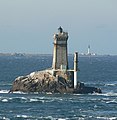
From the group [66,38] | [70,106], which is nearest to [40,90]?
[66,38]

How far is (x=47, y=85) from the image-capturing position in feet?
380

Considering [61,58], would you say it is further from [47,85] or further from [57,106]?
[57,106]

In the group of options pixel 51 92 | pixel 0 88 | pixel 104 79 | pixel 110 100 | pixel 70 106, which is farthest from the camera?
pixel 104 79

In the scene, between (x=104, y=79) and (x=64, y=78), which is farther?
(x=104, y=79)

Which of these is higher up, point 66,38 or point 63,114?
point 66,38

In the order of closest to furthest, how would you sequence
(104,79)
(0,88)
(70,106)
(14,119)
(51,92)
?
(14,119)
(70,106)
(51,92)
(0,88)
(104,79)

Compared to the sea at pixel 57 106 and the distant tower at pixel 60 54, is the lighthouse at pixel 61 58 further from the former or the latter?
the sea at pixel 57 106

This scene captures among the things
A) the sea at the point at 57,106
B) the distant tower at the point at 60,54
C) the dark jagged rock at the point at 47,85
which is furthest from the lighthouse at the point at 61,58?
the sea at the point at 57,106

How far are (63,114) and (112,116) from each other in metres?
5.82

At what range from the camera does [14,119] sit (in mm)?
84312

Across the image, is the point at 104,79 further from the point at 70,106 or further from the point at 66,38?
the point at 70,106

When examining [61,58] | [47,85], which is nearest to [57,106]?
[47,85]

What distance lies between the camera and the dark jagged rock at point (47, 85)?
378 feet

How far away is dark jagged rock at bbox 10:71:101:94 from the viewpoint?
11525 cm
